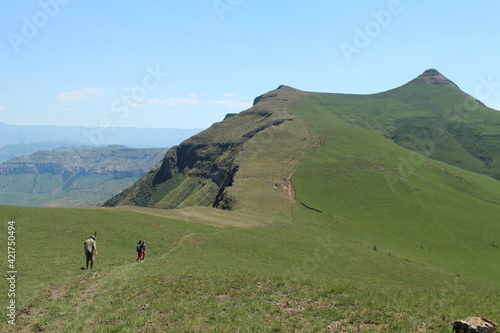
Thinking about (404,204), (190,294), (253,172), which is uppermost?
(253,172)

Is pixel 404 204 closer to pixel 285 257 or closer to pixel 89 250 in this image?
pixel 285 257

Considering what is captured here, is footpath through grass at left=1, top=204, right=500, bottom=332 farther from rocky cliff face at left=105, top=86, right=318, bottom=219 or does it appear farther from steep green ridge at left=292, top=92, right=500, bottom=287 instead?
rocky cliff face at left=105, top=86, right=318, bottom=219

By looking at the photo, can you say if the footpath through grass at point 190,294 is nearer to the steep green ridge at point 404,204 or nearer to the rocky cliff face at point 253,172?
the steep green ridge at point 404,204

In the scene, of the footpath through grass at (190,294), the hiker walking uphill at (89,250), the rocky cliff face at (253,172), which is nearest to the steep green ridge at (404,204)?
the rocky cliff face at (253,172)

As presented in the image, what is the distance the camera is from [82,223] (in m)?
44.0

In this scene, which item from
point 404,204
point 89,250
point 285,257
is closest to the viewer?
point 89,250

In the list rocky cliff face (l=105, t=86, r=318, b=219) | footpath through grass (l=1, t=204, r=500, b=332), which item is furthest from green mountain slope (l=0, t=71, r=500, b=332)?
rocky cliff face (l=105, t=86, r=318, b=219)

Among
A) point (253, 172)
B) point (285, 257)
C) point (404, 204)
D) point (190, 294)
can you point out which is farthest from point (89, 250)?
point (404, 204)

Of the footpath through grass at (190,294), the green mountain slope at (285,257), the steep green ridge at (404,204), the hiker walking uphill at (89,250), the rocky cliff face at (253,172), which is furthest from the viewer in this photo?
the rocky cliff face at (253,172)

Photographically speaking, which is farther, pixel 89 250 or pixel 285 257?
pixel 285 257

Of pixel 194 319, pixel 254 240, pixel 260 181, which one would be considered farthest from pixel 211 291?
pixel 260 181

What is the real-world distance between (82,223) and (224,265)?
69.7 feet

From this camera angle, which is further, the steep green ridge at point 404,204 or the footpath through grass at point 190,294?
the steep green ridge at point 404,204

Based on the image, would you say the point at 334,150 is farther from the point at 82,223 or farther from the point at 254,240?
the point at 82,223
